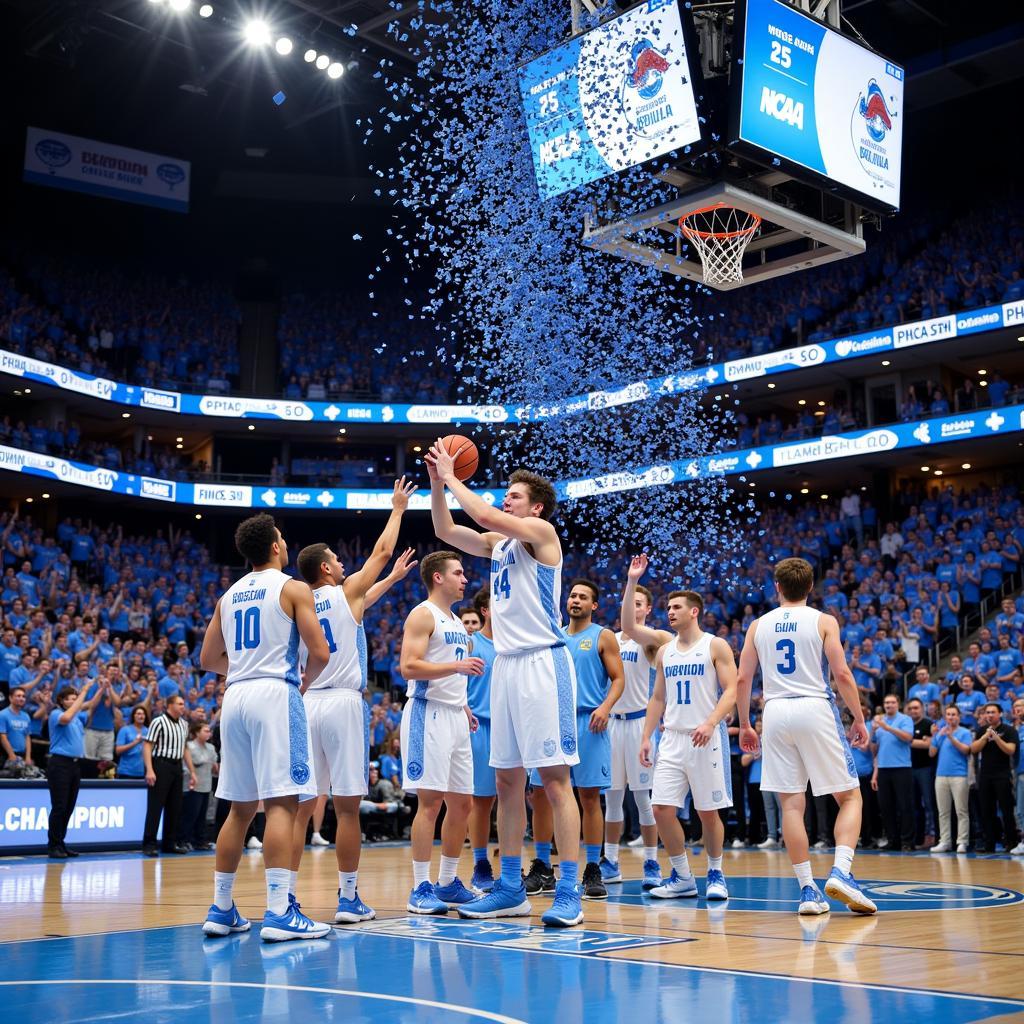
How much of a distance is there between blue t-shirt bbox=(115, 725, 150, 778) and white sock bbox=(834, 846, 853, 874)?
1102cm

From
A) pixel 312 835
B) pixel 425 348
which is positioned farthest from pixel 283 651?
pixel 425 348

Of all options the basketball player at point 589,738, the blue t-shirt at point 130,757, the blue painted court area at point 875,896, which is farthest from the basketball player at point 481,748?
the blue t-shirt at point 130,757

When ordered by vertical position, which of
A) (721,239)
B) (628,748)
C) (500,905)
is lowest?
(500,905)

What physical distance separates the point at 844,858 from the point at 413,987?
358cm

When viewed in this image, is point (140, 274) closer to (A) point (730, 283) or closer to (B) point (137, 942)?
(A) point (730, 283)

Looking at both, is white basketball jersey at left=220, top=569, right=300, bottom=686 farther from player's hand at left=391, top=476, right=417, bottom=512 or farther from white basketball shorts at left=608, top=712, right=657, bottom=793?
white basketball shorts at left=608, top=712, right=657, bottom=793

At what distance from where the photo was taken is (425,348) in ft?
121

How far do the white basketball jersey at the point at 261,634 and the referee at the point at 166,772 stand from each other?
885 cm

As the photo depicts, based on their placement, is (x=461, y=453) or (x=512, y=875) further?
(x=461, y=453)

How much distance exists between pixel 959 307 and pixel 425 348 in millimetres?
16900

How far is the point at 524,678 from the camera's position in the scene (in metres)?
6.54

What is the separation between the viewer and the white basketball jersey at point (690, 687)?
8211 mm

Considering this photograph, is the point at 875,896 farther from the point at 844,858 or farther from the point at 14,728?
the point at 14,728

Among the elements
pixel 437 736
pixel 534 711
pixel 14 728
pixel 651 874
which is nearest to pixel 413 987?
pixel 534 711
